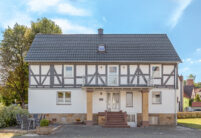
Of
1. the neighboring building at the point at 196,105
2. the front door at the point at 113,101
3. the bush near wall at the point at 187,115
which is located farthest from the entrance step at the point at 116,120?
the neighboring building at the point at 196,105

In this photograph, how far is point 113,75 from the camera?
1908cm

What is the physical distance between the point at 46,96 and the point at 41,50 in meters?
4.75

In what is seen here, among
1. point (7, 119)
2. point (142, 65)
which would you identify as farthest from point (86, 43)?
point (7, 119)

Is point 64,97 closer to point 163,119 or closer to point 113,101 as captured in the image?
point 113,101

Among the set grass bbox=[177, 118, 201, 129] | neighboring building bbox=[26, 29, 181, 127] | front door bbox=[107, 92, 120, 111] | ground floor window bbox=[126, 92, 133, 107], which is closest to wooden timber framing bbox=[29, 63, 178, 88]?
neighboring building bbox=[26, 29, 181, 127]

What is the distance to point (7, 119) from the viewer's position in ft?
53.2

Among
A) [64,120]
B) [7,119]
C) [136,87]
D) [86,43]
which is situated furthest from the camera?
[86,43]

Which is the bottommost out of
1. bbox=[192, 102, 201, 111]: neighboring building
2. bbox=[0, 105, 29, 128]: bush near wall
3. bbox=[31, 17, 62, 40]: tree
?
bbox=[192, 102, 201, 111]: neighboring building

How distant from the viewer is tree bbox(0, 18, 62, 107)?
27172 millimetres

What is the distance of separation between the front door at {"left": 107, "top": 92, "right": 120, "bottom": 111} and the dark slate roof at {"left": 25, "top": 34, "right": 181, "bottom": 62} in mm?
3431

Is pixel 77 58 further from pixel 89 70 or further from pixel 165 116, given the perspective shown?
pixel 165 116

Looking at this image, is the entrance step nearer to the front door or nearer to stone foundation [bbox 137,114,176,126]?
the front door

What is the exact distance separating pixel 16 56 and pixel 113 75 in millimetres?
15929

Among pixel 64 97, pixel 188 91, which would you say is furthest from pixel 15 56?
pixel 188 91
